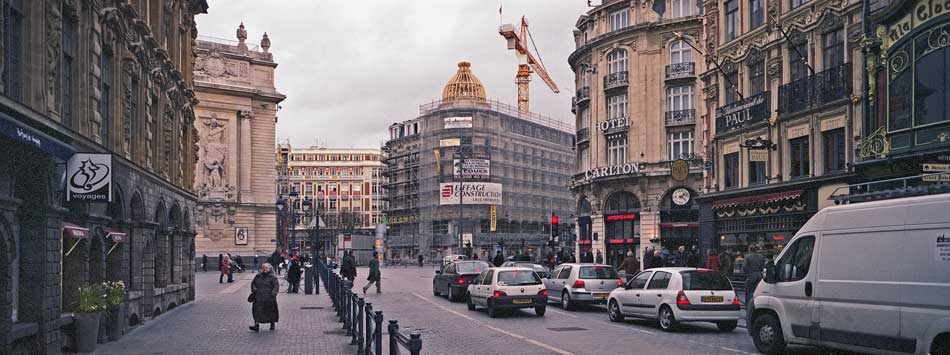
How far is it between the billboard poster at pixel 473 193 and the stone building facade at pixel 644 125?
3583cm

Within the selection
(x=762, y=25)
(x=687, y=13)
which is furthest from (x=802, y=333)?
(x=687, y=13)

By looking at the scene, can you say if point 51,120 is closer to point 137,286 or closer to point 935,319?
point 137,286

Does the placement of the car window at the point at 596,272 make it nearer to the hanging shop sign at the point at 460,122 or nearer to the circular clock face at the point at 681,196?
the circular clock face at the point at 681,196

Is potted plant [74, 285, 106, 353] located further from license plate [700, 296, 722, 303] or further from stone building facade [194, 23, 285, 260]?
stone building facade [194, 23, 285, 260]

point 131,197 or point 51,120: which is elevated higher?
point 51,120

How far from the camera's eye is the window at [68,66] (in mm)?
15227

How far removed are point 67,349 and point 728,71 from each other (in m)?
26.0

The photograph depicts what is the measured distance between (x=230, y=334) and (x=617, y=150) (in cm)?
3667

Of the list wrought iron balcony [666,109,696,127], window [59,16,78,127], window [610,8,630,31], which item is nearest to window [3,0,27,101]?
window [59,16,78,127]

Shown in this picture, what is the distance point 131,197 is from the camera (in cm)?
1933

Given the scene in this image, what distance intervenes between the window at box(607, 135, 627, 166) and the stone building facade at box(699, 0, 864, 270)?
16121 millimetres

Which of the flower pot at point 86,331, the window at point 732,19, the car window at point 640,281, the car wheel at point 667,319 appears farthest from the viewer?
the window at point 732,19

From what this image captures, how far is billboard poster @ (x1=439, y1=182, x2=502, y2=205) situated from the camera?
8856 cm

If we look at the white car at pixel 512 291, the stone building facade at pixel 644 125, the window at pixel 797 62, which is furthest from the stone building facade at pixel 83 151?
the stone building facade at pixel 644 125
